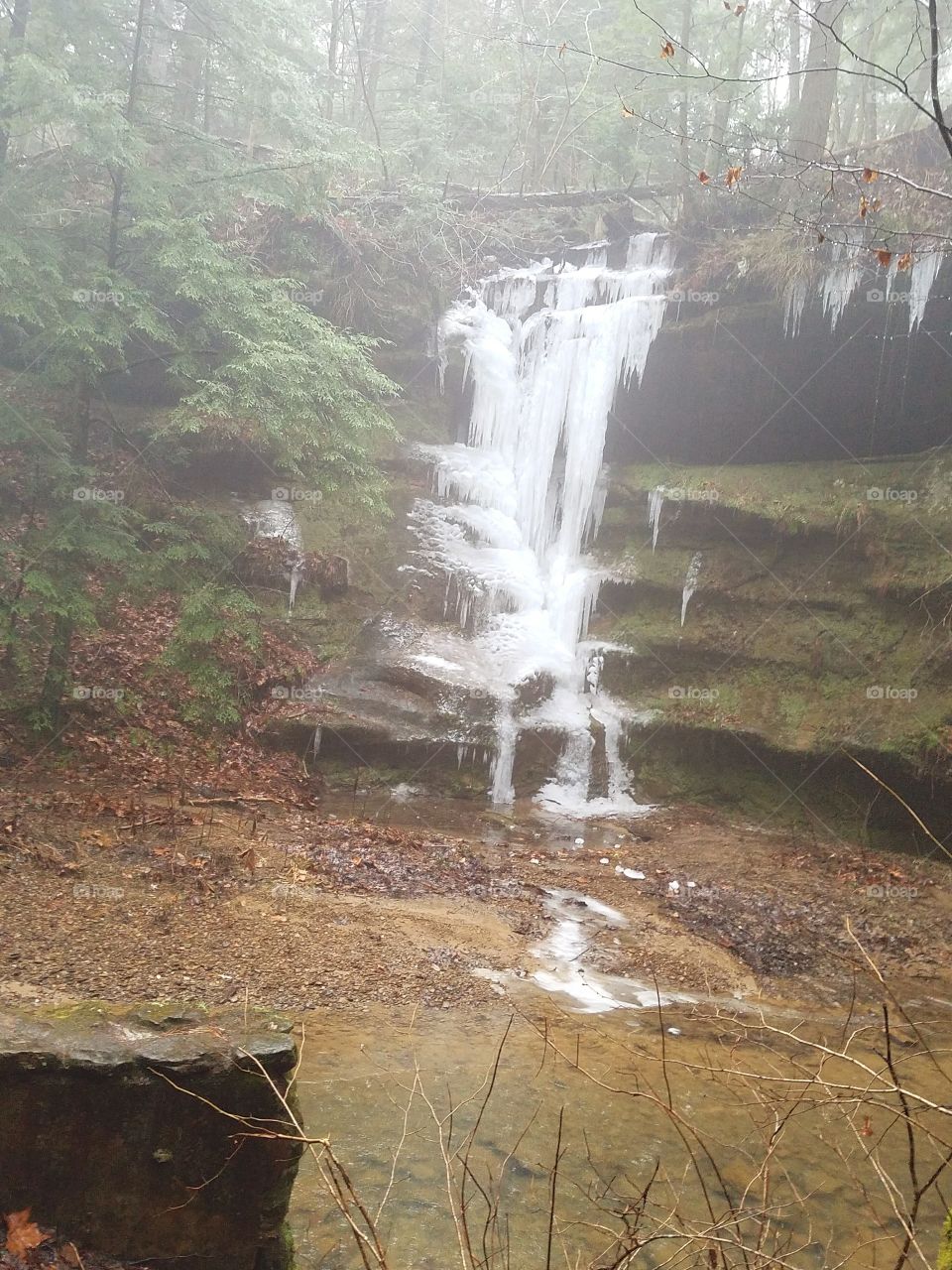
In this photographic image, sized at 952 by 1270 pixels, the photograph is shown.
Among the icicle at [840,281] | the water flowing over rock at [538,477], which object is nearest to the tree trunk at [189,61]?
the water flowing over rock at [538,477]

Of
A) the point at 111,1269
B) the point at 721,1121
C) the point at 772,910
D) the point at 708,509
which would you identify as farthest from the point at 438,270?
the point at 111,1269

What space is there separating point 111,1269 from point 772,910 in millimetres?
7394

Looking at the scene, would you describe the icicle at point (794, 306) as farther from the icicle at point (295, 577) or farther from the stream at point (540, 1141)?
the stream at point (540, 1141)

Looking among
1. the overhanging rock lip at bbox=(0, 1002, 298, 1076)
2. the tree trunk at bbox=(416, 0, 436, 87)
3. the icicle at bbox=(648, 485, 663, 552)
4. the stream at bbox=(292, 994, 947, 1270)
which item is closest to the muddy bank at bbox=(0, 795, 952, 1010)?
the stream at bbox=(292, 994, 947, 1270)

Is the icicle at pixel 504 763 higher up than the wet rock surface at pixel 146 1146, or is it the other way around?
the wet rock surface at pixel 146 1146

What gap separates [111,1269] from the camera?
9.69 feet

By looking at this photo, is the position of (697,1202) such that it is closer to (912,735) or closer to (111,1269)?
(111,1269)

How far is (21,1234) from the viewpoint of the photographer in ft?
9.51

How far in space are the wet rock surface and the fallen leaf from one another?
0.08ft

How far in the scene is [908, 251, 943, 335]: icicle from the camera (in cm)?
1212

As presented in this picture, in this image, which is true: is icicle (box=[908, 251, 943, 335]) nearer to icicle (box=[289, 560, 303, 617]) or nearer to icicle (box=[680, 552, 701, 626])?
icicle (box=[680, 552, 701, 626])

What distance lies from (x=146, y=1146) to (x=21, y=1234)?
44 cm

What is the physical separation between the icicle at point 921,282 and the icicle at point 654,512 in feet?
14.8

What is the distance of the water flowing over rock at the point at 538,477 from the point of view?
44.8 ft
